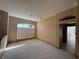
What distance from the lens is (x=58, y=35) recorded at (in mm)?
5293

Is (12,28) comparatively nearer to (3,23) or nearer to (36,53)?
(3,23)

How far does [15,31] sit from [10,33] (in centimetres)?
58

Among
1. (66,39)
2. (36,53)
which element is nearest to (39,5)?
(36,53)

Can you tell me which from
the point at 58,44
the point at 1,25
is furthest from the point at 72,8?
the point at 1,25

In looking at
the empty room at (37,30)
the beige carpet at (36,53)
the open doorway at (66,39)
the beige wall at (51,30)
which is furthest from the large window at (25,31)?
the open doorway at (66,39)

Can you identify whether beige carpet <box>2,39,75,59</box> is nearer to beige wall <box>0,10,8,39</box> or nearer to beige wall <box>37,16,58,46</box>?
beige wall <box>37,16,58,46</box>

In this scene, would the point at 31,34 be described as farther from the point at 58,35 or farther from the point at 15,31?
the point at 58,35

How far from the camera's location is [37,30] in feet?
31.9

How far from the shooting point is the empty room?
3941 mm

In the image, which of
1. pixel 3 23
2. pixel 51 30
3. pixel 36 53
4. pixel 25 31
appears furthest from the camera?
pixel 25 31

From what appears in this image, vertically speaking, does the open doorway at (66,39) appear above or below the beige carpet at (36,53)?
above

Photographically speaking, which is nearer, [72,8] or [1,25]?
[72,8]

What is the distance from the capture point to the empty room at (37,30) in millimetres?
3941

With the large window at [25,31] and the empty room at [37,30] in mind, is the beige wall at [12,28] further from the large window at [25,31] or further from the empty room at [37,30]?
the large window at [25,31]
